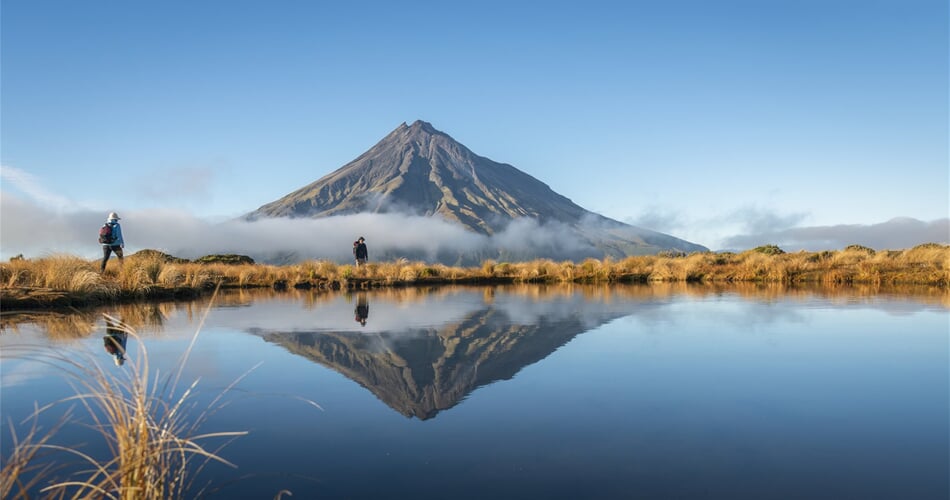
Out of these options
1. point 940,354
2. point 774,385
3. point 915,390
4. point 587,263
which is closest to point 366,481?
point 774,385

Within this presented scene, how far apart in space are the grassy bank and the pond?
11.9 ft

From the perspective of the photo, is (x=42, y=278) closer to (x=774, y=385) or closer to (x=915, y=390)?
(x=774, y=385)

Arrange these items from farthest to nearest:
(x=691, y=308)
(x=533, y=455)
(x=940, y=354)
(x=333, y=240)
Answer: (x=333, y=240), (x=691, y=308), (x=940, y=354), (x=533, y=455)

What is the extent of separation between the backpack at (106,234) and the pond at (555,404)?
23.4 feet

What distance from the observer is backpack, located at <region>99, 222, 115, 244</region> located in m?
14.1

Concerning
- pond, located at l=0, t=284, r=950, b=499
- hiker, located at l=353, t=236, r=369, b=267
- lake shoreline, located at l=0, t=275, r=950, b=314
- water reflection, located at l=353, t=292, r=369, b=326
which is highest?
hiker, located at l=353, t=236, r=369, b=267

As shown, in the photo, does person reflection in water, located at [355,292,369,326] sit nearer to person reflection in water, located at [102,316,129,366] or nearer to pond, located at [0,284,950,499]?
pond, located at [0,284,950,499]

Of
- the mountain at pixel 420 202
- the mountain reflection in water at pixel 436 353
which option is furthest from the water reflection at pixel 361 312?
the mountain at pixel 420 202

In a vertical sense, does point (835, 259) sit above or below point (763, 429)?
above

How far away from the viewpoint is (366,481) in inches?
106

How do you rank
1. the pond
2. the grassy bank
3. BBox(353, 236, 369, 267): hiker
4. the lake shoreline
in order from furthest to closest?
BBox(353, 236, 369, 267): hiker < the grassy bank < the lake shoreline < the pond

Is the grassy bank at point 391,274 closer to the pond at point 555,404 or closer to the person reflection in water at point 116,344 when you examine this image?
the pond at point 555,404

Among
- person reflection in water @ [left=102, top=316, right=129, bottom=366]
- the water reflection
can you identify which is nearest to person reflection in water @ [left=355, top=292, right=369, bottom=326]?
the water reflection

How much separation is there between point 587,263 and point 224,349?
19.9m
